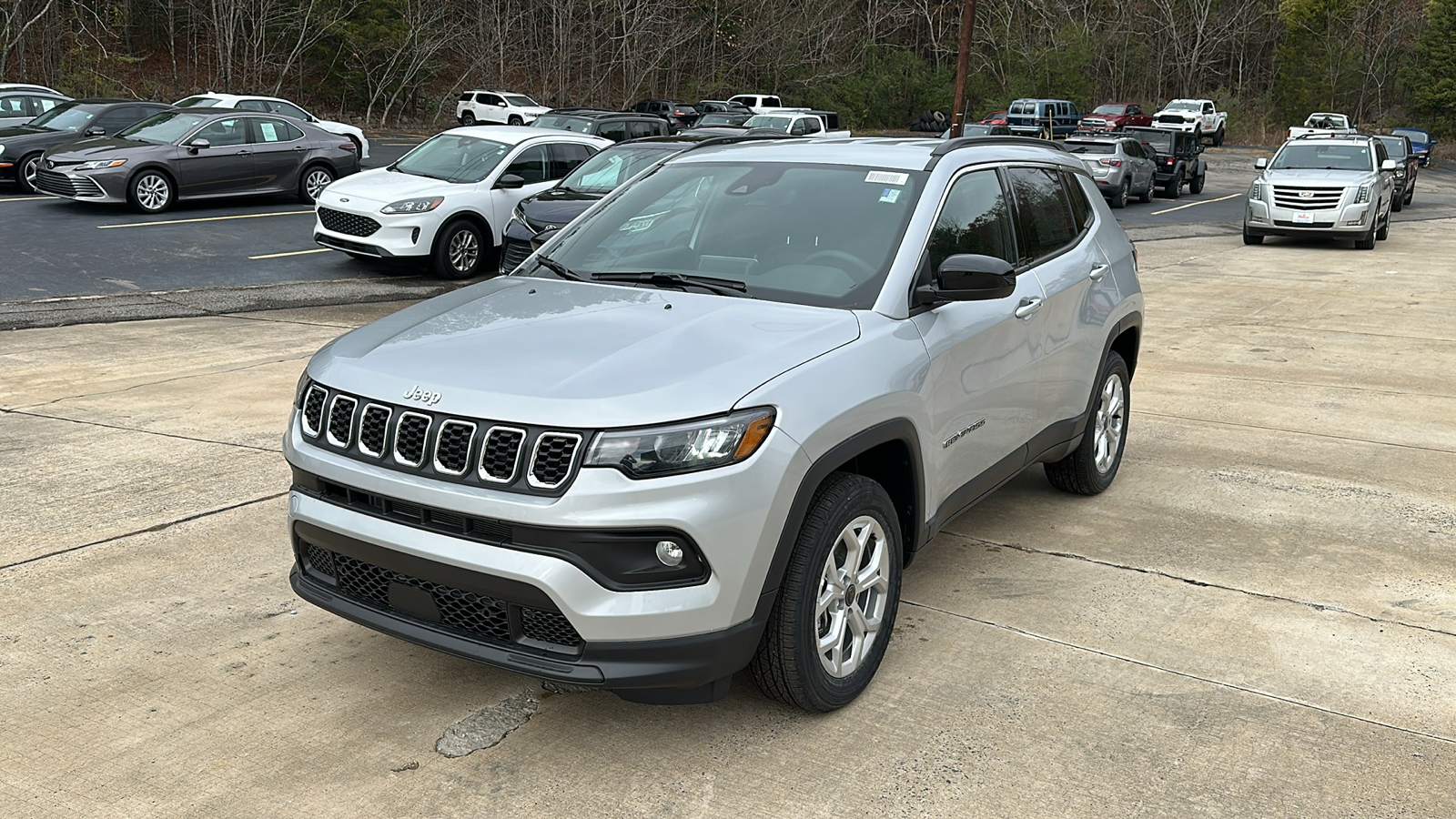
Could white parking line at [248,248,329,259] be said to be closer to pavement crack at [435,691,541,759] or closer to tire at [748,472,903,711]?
pavement crack at [435,691,541,759]

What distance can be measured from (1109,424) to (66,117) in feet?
67.9

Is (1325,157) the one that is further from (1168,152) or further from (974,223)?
(974,223)

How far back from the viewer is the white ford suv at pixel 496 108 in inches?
1716

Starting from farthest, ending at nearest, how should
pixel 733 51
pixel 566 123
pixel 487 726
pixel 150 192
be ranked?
pixel 733 51, pixel 566 123, pixel 150 192, pixel 487 726

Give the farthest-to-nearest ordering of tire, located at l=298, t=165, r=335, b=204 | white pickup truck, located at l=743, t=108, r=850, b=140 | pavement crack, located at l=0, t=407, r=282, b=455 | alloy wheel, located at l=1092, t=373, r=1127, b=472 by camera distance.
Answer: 1. white pickup truck, located at l=743, t=108, r=850, b=140
2. tire, located at l=298, t=165, r=335, b=204
3. pavement crack, located at l=0, t=407, r=282, b=455
4. alloy wheel, located at l=1092, t=373, r=1127, b=472

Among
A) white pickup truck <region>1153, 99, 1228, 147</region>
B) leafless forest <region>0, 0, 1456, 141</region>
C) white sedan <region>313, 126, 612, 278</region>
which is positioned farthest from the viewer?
white pickup truck <region>1153, 99, 1228, 147</region>

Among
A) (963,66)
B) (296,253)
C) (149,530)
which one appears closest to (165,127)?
(296,253)

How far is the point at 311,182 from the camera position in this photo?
20.0 metres

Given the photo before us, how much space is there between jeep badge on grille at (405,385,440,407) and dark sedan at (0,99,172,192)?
690 inches

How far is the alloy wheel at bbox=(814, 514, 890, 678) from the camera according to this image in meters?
3.68

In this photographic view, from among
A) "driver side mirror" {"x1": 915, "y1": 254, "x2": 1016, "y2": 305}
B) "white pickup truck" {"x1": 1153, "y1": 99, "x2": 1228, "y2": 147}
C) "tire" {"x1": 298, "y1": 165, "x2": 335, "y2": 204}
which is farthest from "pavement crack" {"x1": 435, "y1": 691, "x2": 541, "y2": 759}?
"white pickup truck" {"x1": 1153, "y1": 99, "x2": 1228, "y2": 147}

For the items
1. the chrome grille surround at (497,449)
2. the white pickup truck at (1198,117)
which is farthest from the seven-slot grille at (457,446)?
the white pickup truck at (1198,117)

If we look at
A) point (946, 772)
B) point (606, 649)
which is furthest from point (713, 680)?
point (946, 772)

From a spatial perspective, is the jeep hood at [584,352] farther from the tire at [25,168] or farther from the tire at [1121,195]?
the tire at [1121,195]
